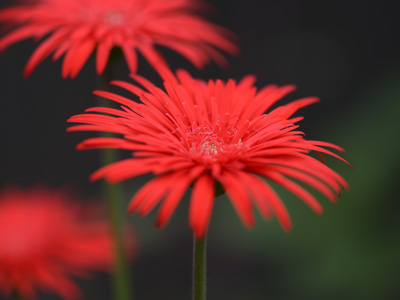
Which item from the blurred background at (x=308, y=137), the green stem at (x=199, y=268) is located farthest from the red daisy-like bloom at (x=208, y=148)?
the blurred background at (x=308, y=137)

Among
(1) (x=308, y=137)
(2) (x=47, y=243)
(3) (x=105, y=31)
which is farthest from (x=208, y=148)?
(1) (x=308, y=137)

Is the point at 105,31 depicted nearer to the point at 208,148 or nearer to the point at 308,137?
the point at 208,148

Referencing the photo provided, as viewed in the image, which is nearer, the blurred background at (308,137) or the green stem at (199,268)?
the green stem at (199,268)

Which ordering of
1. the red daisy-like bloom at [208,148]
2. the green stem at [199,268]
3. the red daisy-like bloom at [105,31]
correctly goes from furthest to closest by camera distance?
the red daisy-like bloom at [105,31] → the green stem at [199,268] → the red daisy-like bloom at [208,148]

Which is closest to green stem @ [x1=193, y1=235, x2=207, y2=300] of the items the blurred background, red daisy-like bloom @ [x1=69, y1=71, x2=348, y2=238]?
red daisy-like bloom @ [x1=69, y1=71, x2=348, y2=238]

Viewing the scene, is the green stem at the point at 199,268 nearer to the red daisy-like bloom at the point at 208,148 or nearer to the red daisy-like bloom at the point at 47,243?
the red daisy-like bloom at the point at 208,148

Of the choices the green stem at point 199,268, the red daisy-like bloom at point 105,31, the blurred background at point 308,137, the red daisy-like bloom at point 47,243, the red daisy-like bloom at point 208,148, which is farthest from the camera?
the blurred background at point 308,137

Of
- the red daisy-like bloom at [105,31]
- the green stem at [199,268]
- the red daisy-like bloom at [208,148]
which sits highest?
the red daisy-like bloom at [105,31]

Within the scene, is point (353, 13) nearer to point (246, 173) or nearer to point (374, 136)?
point (374, 136)
